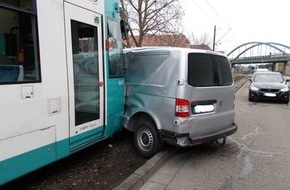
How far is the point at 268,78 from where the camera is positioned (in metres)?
15.9

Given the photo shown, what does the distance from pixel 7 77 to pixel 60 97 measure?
0.85 meters

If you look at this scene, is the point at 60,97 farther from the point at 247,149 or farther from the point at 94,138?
the point at 247,149

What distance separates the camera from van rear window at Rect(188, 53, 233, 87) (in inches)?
203

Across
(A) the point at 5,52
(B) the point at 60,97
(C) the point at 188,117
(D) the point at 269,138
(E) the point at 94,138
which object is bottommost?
(D) the point at 269,138

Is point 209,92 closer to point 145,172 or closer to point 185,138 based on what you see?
point 185,138

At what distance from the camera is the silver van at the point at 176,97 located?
500cm

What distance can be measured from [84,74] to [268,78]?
529 inches

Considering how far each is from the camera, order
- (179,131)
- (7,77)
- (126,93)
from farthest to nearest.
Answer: (126,93) → (179,131) → (7,77)

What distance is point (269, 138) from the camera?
24.3 feet

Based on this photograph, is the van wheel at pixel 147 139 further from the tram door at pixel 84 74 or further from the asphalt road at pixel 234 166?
the tram door at pixel 84 74

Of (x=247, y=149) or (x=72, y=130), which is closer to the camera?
(x=72, y=130)

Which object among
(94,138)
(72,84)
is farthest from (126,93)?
→ (72,84)

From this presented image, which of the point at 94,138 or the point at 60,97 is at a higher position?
the point at 60,97

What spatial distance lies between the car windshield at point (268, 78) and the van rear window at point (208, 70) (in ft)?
34.6
